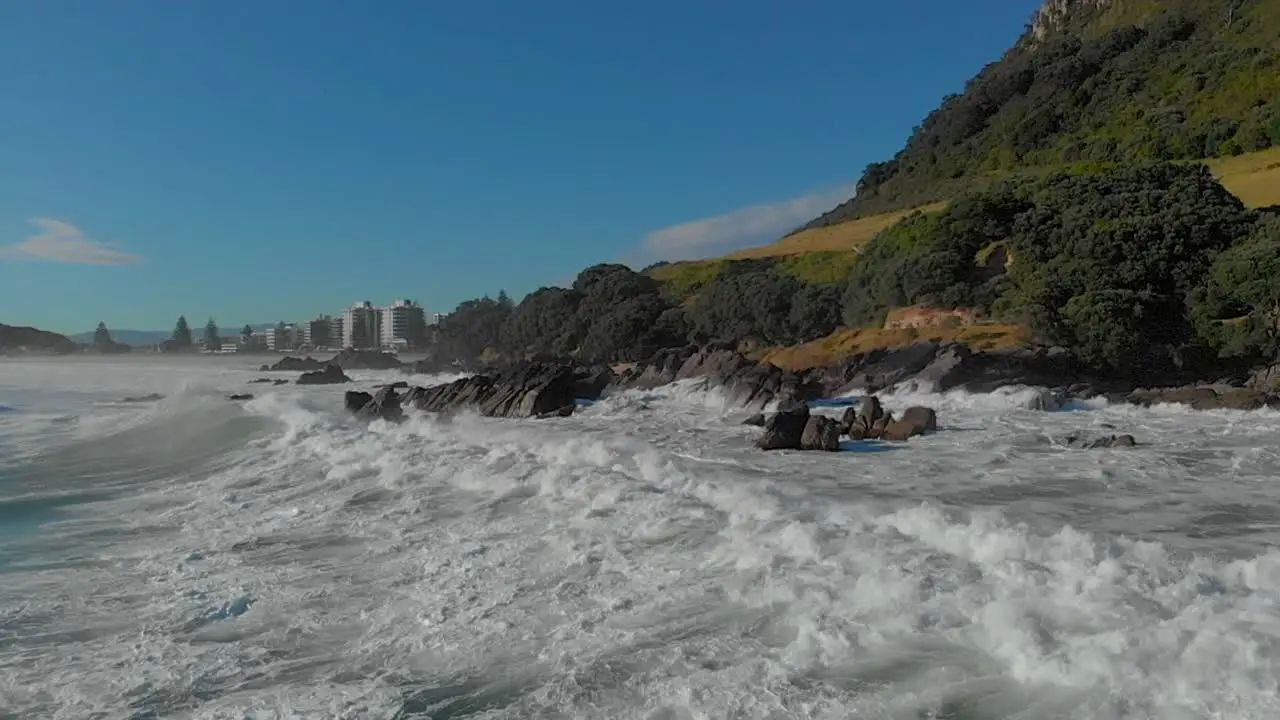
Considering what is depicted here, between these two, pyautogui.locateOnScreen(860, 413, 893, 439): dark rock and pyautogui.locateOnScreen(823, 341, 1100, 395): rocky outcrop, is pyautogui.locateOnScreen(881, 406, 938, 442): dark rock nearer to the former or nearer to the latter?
pyautogui.locateOnScreen(860, 413, 893, 439): dark rock

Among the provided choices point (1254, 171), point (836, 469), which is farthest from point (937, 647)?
point (1254, 171)

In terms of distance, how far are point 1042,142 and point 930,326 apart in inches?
1587

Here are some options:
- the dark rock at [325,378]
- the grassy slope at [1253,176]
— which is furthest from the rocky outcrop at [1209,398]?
the dark rock at [325,378]

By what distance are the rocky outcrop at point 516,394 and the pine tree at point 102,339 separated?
150 metres

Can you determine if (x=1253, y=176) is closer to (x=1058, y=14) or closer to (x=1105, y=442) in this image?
(x=1105, y=442)

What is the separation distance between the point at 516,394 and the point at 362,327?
144233 mm

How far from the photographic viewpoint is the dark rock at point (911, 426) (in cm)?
1772

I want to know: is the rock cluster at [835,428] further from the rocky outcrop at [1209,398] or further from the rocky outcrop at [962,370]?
the rocky outcrop at [1209,398]

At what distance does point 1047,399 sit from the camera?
21.8 meters

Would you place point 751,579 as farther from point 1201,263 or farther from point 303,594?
point 1201,263

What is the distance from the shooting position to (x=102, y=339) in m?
161

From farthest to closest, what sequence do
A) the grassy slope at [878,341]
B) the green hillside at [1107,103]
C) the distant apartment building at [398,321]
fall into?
1. the distant apartment building at [398,321]
2. the green hillside at [1107,103]
3. the grassy slope at [878,341]

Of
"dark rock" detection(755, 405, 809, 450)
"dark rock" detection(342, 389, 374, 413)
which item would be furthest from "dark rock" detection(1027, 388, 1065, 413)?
"dark rock" detection(342, 389, 374, 413)

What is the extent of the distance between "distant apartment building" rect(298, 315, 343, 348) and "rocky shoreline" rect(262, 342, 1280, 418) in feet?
474
